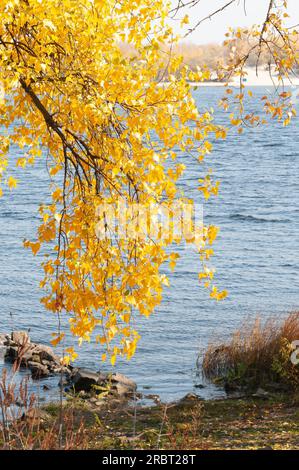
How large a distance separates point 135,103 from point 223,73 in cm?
286

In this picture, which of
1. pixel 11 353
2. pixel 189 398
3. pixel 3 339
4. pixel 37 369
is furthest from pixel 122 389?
pixel 3 339

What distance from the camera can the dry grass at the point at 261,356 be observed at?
12516mm

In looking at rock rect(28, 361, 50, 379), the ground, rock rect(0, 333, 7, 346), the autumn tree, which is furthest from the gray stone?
the autumn tree

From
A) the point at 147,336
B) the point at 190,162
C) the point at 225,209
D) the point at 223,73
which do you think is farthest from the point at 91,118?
the point at 190,162

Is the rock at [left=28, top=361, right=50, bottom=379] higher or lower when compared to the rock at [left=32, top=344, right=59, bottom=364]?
lower

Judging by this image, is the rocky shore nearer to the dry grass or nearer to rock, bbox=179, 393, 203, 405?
rock, bbox=179, 393, 203, 405

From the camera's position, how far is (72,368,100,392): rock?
13641mm

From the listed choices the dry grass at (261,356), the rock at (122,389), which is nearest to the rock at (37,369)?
the rock at (122,389)

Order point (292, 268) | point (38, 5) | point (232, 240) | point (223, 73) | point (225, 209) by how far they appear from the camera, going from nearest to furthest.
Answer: point (38, 5) → point (223, 73) → point (292, 268) → point (232, 240) → point (225, 209)

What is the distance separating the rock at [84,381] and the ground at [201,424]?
0.89 m

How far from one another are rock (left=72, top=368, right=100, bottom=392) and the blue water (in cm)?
73

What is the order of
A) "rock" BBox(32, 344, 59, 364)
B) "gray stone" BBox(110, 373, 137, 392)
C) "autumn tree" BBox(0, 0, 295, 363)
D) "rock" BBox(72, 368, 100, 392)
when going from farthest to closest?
"rock" BBox(32, 344, 59, 364) < "gray stone" BBox(110, 373, 137, 392) < "rock" BBox(72, 368, 100, 392) < "autumn tree" BBox(0, 0, 295, 363)

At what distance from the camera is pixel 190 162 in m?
47.9

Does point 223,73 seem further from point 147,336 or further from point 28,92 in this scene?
point 147,336
